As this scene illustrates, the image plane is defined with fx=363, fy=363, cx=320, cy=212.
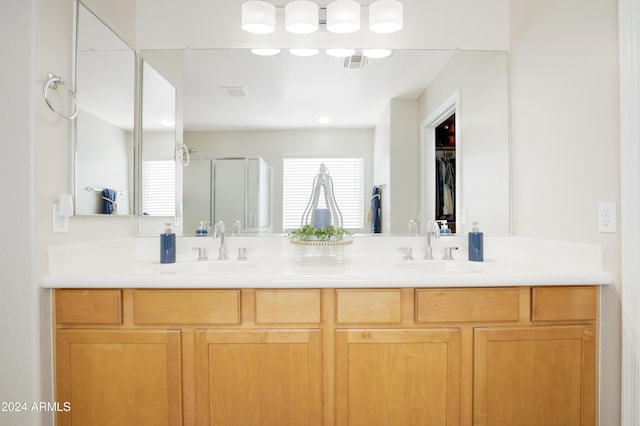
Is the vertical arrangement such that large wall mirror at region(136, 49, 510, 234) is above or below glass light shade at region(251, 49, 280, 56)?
below

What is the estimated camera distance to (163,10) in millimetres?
2010

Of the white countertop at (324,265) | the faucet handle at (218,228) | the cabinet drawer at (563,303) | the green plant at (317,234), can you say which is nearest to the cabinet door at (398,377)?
the white countertop at (324,265)

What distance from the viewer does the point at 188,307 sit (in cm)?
142

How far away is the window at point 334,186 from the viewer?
202 centimetres

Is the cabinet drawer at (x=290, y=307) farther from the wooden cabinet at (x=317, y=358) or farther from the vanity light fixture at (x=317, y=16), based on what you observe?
the vanity light fixture at (x=317, y=16)

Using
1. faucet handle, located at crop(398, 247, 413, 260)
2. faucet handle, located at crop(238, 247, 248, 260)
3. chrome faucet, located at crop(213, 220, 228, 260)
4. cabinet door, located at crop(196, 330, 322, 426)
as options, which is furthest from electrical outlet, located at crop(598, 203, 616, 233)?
chrome faucet, located at crop(213, 220, 228, 260)

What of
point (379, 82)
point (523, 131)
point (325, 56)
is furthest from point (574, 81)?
point (325, 56)

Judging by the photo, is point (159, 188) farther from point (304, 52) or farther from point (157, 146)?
point (304, 52)

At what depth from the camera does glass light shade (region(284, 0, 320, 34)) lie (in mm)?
1854

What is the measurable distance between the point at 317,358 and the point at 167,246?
969mm

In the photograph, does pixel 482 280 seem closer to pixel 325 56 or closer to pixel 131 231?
pixel 325 56

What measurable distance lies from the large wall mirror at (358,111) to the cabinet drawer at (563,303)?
0.61 m

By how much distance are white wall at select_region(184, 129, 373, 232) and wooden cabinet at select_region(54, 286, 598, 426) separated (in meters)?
0.74

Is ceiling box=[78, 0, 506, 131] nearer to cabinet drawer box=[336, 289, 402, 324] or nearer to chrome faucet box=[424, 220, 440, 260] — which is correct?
chrome faucet box=[424, 220, 440, 260]
